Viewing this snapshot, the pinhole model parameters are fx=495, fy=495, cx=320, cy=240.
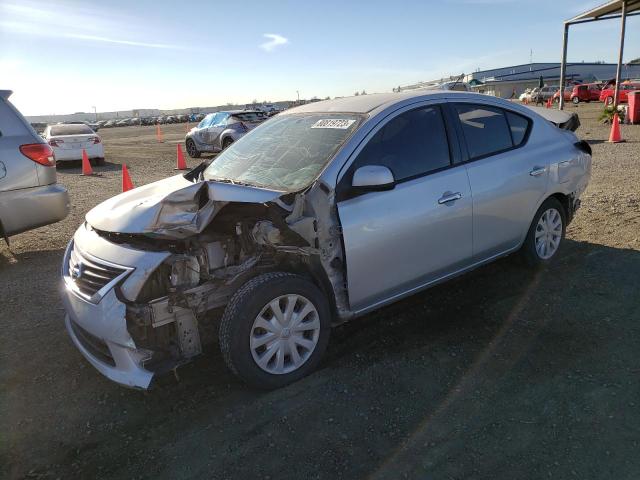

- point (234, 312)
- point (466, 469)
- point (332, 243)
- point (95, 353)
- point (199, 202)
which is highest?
point (199, 202)

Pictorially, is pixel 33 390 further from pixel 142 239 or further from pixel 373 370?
pixel 373 370

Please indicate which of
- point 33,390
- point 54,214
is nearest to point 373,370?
point 33,390

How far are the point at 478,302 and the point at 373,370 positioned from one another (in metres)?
1.41

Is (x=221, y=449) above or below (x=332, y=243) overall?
below

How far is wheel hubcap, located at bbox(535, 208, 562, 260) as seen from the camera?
15.4 ft

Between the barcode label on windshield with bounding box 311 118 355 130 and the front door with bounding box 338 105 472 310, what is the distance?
24cm

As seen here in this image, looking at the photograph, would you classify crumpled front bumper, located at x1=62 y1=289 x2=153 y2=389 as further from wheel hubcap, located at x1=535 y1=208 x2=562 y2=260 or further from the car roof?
wheel hubcap, located at x1=535 y1=208 x2=562 y2=260

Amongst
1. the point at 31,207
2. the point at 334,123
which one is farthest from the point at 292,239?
the point at 31,207

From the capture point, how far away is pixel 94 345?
3.12m

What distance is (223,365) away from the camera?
3.46 metres

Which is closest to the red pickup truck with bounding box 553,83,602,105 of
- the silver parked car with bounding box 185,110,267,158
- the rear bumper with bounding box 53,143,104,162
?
the silver parked car with bounding box 185,110,267,158

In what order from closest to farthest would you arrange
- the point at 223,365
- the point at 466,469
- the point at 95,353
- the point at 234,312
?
the point at 466,469, the point at 234,312, the point at 95,353, the point at 223,365

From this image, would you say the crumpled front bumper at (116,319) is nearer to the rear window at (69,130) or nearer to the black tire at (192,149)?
the black tire at (192,149)

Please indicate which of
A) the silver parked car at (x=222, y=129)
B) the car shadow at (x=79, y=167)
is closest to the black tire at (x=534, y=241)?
the silver parked car at (x=222, y=129)
